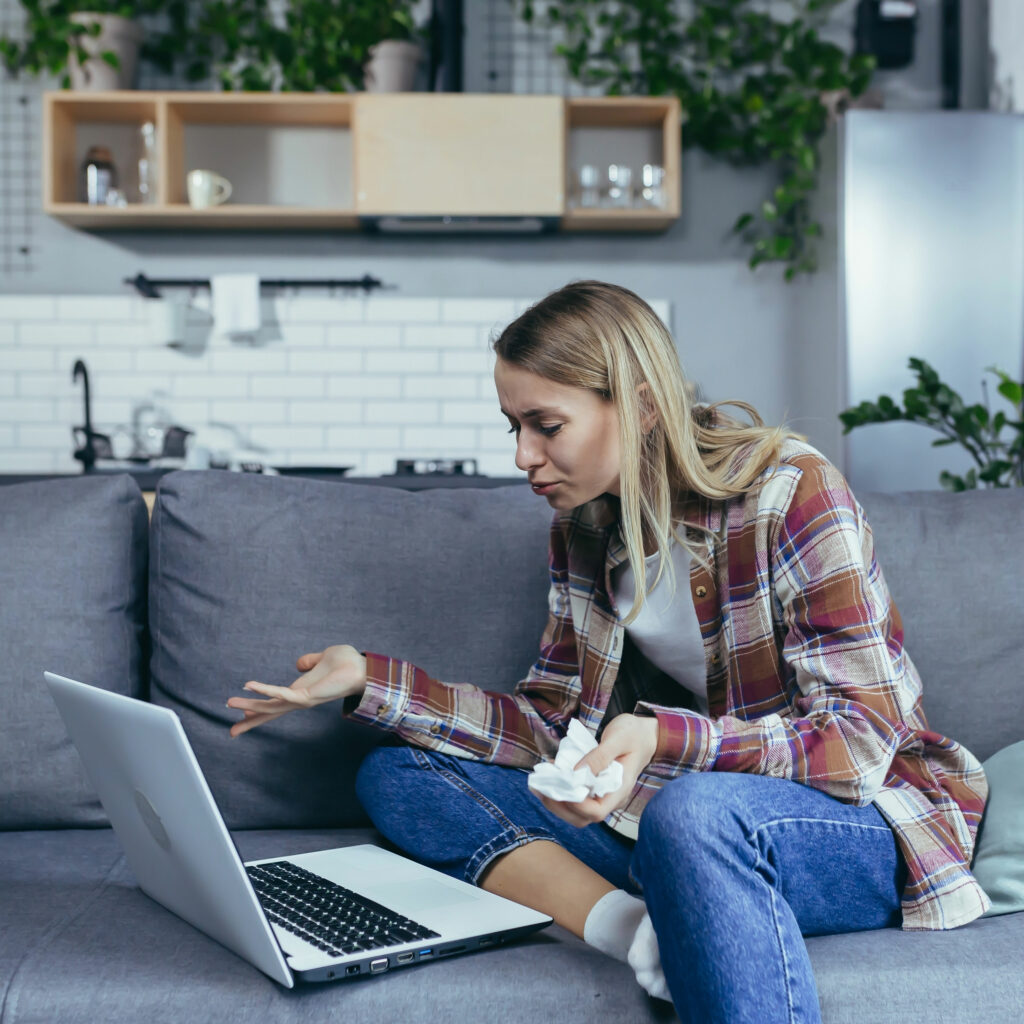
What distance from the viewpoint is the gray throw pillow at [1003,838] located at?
1.21 m

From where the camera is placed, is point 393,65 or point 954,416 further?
point 393,65

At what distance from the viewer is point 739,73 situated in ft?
13.4

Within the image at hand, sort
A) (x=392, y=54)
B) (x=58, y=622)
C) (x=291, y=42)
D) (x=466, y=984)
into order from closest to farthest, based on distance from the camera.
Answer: (x=466, y=984)
(x=58, y=622)
(x=392, y=54)
(x=291, y=42)

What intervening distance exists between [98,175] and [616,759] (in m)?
3.45

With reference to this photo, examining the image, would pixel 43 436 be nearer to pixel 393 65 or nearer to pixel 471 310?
pixel 471 310

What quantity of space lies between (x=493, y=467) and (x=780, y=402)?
43.3 inches

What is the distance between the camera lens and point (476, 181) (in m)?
3.65

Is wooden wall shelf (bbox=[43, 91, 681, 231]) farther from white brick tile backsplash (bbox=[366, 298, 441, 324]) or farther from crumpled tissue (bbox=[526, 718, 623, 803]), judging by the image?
crumpled tissue (bbox=[526, 718, 623, 803])

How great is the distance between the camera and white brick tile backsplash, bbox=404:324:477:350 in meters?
4.05

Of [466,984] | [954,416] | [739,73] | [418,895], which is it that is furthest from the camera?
[739,73]

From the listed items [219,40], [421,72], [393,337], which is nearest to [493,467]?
[393,337]

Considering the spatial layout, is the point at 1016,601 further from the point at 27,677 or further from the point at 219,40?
the point at 219,40

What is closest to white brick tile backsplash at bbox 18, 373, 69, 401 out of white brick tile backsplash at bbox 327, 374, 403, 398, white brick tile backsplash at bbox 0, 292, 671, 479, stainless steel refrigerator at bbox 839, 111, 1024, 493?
white brick tile backsplash at bbox 0, 292, 671, 479

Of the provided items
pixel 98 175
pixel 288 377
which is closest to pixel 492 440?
pixel 288 377
